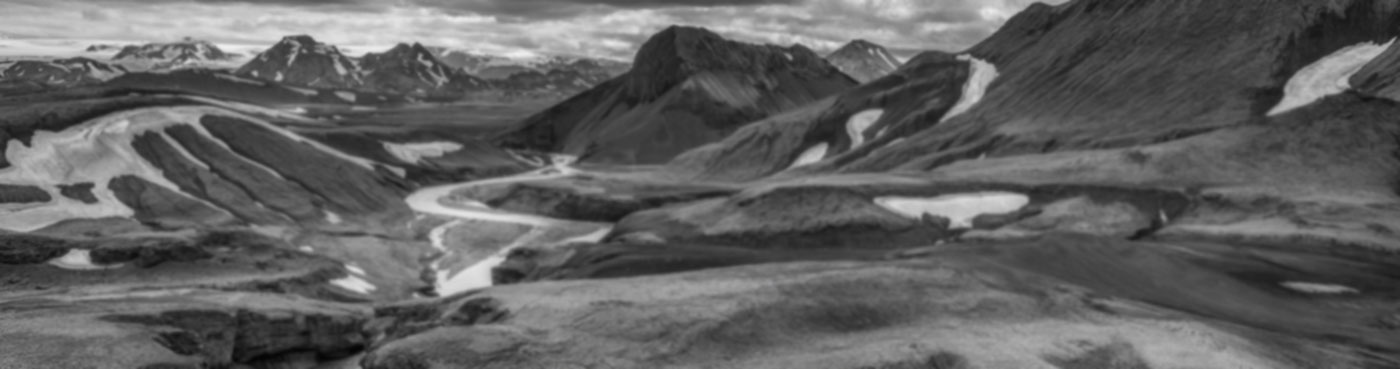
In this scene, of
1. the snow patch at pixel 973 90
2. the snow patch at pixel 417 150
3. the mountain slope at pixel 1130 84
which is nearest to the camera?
the mountain slope at pixel 1130 84

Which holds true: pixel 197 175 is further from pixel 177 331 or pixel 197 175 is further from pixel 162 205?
pixel 177 331

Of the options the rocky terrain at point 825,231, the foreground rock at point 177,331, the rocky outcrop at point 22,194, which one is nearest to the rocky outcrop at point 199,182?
the rocky terrain at point 825,231

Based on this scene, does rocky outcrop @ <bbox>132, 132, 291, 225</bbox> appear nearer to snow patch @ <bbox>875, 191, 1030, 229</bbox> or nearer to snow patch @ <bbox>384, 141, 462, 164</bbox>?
snow patch @ <bbox>384, 141, 462, 164</bbox>

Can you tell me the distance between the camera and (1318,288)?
65.6 meters

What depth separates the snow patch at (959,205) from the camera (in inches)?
4048

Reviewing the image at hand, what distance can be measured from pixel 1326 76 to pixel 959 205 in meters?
65.8

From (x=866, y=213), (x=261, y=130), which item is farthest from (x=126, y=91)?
(x=866, y=213)

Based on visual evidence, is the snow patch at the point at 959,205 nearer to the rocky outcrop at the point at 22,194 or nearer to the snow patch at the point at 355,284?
the snow patch at the point at 355,284

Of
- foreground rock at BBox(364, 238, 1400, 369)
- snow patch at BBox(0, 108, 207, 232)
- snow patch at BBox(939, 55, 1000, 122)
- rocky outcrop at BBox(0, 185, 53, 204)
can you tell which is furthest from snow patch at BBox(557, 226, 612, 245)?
snow patch at BBox(939, 55, 1000, 122)

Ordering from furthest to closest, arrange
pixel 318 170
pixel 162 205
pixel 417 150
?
pixel 417 150 → pixel 318 170 → pixel 162 205

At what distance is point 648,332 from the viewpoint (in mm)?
47062

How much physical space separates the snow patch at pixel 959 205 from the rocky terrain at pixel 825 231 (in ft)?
1.21

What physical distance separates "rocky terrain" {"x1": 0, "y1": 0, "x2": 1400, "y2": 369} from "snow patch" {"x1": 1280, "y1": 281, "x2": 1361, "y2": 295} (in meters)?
0.40

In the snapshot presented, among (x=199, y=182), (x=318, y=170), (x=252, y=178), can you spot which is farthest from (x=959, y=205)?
(x=318, y=170)
